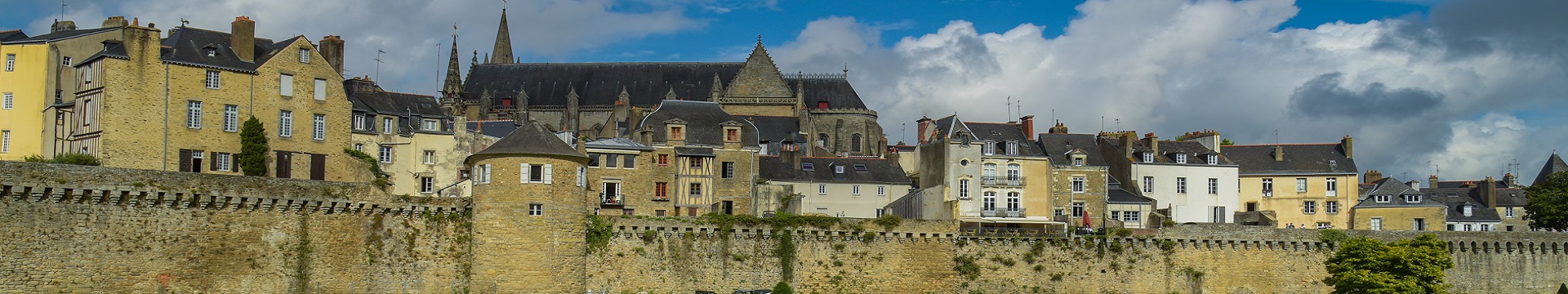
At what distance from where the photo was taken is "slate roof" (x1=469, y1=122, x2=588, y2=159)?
39.4 meters

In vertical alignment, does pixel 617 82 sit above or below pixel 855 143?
above

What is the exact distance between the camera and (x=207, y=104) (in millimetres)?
43125

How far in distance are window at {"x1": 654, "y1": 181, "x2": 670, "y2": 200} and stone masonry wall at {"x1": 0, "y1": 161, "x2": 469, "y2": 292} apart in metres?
12.2

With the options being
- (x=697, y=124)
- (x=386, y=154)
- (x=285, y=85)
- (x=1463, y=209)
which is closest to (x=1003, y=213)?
(x=697, y=124)

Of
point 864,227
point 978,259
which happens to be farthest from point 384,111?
point 978,259

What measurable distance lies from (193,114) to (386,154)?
7609mm

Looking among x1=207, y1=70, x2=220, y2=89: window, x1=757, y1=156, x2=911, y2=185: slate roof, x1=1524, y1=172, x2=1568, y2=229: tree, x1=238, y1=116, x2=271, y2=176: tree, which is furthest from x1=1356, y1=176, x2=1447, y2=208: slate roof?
x1=207, y1=70, x2=220, y2=89: window

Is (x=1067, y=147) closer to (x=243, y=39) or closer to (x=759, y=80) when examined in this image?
(x=759, y=80)

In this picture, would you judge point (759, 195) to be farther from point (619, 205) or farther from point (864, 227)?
point (864, 227)

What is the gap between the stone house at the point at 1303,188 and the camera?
59.5 meters

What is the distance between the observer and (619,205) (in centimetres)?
5125

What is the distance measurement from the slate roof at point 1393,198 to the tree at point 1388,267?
11992 millimetres

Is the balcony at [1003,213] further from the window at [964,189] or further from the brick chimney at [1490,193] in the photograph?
the brick chimney at [1490,193]

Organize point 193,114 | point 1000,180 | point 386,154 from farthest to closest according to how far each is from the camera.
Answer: point 1000,180 → point 386,154 → point 193,114
